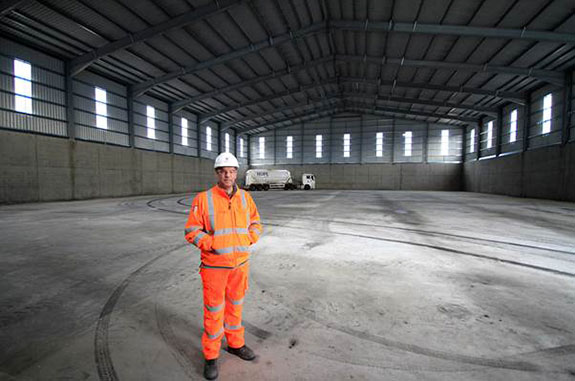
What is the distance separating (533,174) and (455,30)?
47.7ft

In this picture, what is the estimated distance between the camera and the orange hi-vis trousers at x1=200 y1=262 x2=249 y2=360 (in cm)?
222

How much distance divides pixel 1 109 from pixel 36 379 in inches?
784

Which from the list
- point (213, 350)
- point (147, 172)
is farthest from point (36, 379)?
point (147, 172)

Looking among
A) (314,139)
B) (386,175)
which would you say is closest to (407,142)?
(386,175)

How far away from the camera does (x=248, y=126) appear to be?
1522 inches

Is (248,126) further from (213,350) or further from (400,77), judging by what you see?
(213,350)

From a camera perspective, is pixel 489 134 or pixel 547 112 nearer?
pixel 547 112

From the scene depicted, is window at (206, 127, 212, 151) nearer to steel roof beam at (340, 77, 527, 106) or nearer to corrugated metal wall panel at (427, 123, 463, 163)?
steel roof beam at (340, 77, 527, 106)

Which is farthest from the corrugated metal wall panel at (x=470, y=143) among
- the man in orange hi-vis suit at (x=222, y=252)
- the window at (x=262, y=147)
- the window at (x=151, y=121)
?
the man in orange hi-vis suit at (x=222, y=252)

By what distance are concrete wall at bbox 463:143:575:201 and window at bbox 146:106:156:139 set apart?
32.9 meters

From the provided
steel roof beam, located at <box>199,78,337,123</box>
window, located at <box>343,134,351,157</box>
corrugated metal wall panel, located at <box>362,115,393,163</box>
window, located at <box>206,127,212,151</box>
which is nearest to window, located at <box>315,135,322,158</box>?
window, located at <box>343,134,351,157</box>

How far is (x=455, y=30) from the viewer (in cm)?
1550

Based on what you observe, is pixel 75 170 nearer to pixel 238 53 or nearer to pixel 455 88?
pixel 238 53

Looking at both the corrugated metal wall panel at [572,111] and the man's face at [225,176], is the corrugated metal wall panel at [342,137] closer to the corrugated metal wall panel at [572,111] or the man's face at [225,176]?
the corrugated metal wall panel at [572,111]
